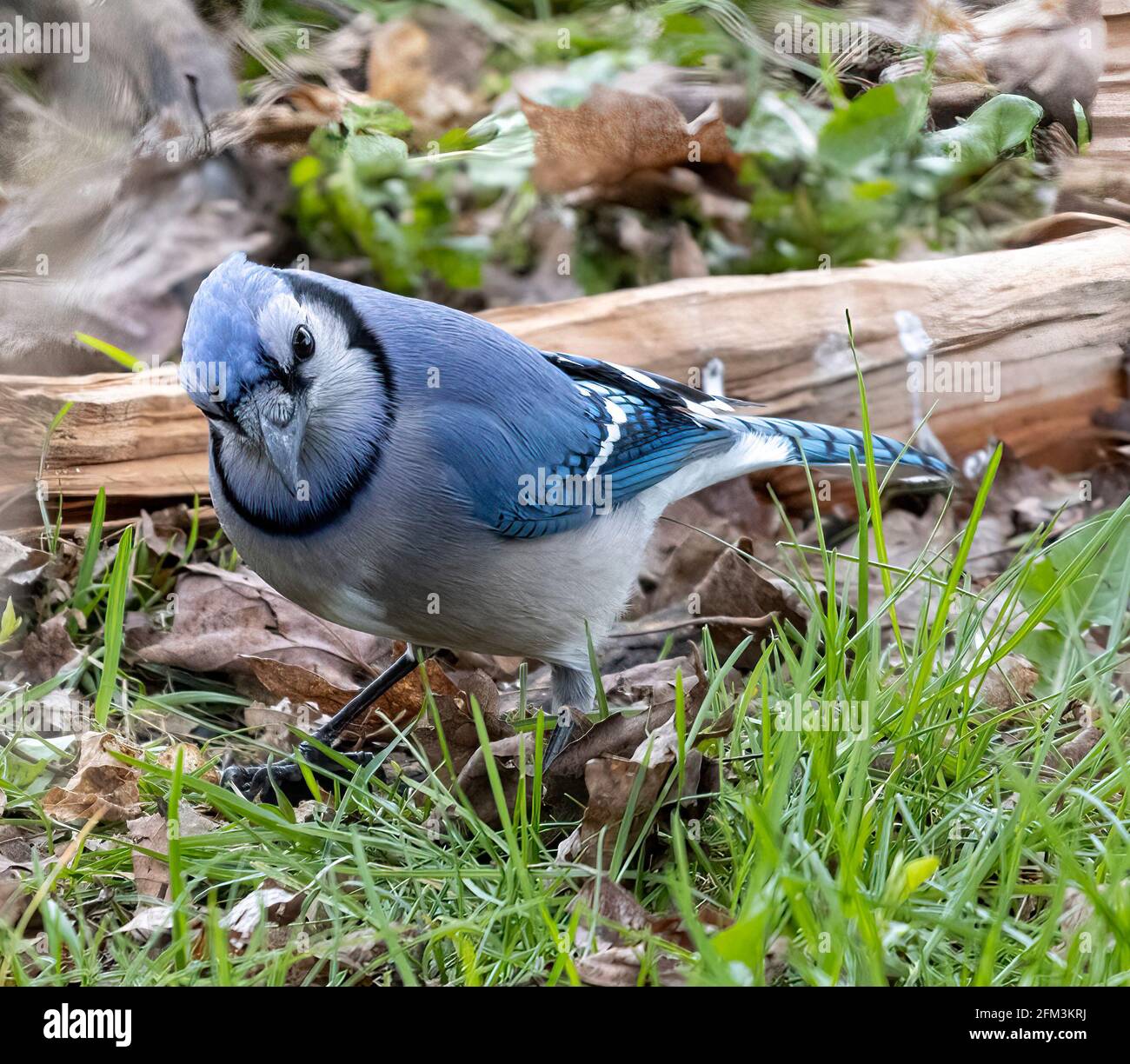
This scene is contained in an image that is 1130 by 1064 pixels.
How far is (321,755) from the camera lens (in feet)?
8.63

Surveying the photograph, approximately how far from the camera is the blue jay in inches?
83.0

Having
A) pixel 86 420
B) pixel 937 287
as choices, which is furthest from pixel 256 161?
pixel 937 287

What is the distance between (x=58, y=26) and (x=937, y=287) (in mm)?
2632

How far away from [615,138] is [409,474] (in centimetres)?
232

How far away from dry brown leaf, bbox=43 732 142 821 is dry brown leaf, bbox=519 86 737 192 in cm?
268

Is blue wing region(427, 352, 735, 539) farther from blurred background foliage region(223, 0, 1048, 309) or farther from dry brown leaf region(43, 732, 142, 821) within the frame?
blurred background foliage region(223, 0, 1048, 309)

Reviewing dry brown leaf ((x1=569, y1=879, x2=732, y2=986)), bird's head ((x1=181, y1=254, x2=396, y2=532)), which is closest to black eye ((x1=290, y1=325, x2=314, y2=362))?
bird's head ((x1=181, y1=254, x2=396, y2=532))

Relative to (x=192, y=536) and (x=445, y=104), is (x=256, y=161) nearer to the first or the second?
(x=445, y=104)

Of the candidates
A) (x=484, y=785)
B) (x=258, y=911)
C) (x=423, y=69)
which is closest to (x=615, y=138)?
(x=423, y=69)

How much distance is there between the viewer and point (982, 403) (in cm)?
368

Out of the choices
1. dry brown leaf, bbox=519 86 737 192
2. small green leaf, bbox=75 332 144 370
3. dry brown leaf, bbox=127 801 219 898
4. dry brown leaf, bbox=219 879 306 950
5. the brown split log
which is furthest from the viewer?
dry brown leaf, bbox=519 86 737 192

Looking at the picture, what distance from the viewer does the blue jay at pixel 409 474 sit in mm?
2107

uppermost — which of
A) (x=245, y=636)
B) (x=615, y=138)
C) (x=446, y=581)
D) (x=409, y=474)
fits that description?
(x=615, y=138)

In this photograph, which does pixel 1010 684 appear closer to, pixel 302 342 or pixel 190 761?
pixel 302 342
